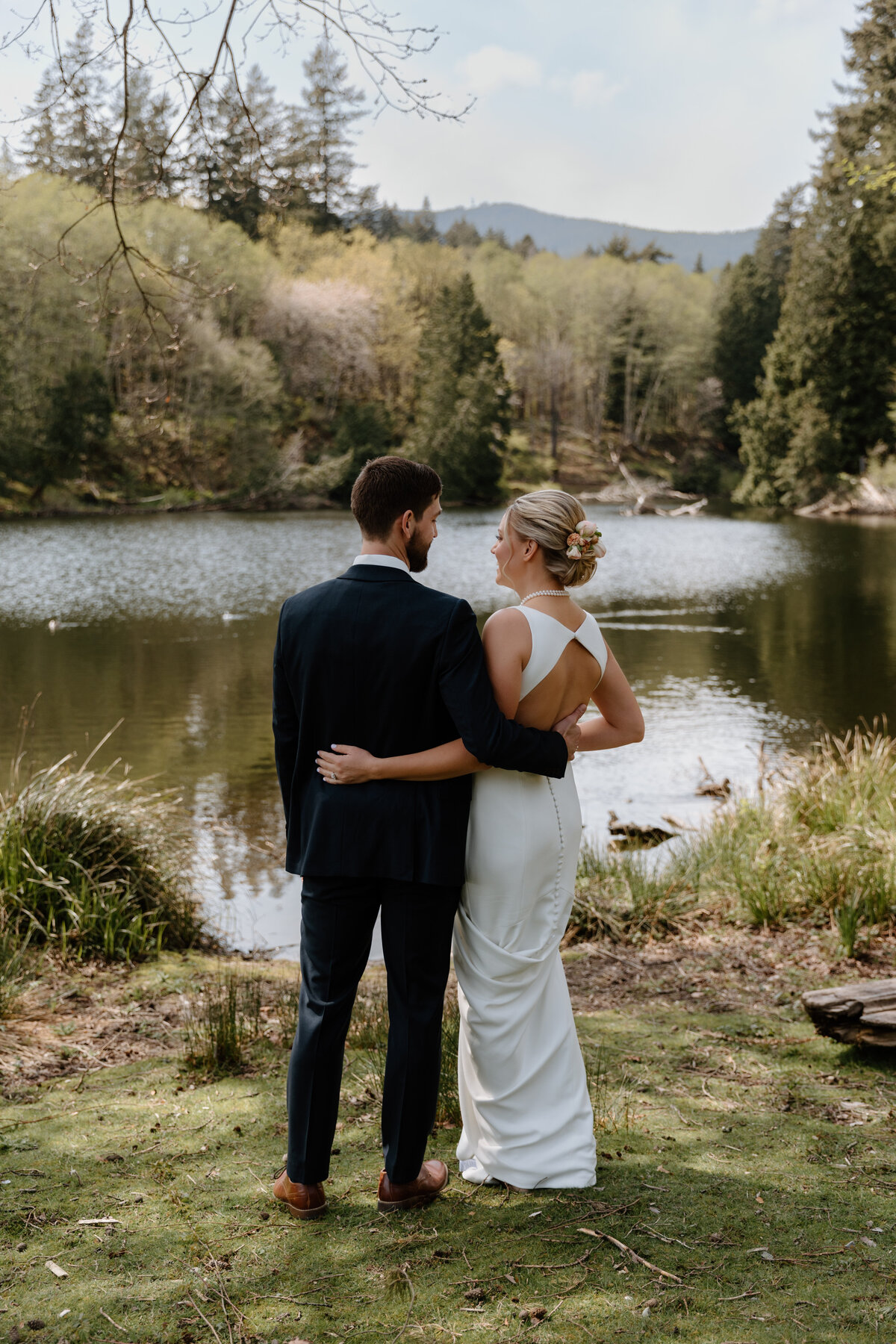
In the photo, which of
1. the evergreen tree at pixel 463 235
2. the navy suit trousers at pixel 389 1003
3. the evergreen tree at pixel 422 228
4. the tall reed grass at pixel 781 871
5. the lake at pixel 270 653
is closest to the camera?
the navy suit trousers at pixel 389 1003

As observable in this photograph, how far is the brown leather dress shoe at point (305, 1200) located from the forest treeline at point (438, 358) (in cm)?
2435

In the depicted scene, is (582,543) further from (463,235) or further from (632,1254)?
(463,235)

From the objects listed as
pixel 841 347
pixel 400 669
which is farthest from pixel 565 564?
pixel 841 347

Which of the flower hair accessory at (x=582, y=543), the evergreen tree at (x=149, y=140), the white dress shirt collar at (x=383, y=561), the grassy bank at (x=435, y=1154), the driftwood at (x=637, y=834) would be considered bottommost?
the driftwood at (x=637, y=834)

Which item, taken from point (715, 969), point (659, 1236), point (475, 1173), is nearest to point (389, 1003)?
point (475, 1173)

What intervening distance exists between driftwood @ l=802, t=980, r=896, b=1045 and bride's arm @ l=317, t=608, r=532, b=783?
1841mm

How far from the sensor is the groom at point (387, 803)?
2.45 metres

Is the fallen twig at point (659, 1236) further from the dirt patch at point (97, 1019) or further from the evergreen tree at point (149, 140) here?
the evergreen tree at point (149, 140)

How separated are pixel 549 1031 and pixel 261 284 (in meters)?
48.2

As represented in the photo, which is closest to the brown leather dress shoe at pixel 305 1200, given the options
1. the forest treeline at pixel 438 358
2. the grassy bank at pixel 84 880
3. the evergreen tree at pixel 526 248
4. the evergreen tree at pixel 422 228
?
the grassy bank at pixel 84 880

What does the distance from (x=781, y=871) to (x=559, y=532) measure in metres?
3.92

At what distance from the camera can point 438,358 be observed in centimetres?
4916

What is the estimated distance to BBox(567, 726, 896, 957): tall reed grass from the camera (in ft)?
17.5

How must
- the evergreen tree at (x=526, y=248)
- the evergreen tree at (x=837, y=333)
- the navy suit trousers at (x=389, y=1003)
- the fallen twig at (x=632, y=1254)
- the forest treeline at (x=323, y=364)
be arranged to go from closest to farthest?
the fallen twig at (x=632, y=1254) < the navy suit trousers at (x=389, y=1003) < the forest treeline at (x=323, y=364) < the evergreen tree at (x=837, y=333) < the evergreen tree at (x=526, y=248)
